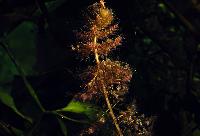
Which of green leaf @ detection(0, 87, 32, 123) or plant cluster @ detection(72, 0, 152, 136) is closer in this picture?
plant cluster @ detection(72, 0, 152, 136)

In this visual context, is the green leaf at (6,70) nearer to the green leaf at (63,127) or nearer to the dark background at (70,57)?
the dark background at (70,57)

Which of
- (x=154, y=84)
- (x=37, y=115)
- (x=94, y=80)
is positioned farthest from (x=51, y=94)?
(x=154, y=84)

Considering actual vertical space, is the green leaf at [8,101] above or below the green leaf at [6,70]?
below

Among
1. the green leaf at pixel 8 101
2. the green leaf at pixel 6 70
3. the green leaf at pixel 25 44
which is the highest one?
the green leaf at pixel 25 44

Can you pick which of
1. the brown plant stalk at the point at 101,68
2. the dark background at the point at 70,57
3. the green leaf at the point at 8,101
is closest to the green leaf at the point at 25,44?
the dark background at the point at 70,57

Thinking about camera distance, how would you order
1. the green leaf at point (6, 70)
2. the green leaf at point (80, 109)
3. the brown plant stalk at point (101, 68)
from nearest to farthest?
the brown plant stalk at point (101, 68), the green leaf at point (80, 109), the green leaf at point (6, 70)

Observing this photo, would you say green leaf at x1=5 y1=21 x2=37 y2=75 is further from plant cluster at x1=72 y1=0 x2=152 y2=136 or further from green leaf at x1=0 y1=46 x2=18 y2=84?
plant cluster at x1=72 y1=0 x2=152 y2=136

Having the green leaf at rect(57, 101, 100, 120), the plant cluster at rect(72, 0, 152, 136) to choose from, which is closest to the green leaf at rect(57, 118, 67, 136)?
the green leaf at rect(57, 101, 100, 120)

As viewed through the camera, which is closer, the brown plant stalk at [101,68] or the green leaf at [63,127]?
the brown plant stalk at [101,68]

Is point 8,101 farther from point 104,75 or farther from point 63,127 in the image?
point 104,75
